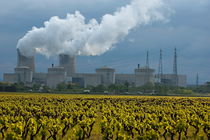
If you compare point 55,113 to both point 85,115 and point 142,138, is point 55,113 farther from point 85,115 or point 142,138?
point 142,138

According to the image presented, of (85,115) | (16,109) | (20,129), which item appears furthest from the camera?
(16,109)

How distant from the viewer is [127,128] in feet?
90.5

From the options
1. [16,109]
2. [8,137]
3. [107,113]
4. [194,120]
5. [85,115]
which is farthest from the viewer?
[16,109]

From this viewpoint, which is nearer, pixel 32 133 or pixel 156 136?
pixel 156 136

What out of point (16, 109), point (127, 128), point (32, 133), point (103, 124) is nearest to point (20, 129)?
point (32, 133)

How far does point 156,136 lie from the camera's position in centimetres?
2184

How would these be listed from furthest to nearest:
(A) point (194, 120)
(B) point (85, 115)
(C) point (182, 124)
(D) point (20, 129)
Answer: (B) point (85, 115) < (A) point (194, 120) < (C) point (182, 124) < (D) point (20, 129)

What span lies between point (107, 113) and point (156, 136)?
16.6m

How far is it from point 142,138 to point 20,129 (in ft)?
26.1

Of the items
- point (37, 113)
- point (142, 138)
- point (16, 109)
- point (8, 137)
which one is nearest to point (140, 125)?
point (142, 138)

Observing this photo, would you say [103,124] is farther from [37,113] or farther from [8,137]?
[37,113]

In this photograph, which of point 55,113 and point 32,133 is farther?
point 55,113

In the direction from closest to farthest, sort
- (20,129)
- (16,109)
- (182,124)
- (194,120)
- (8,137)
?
(8,137)
(20,129)
(182,124)
(194,120)
(16,109)

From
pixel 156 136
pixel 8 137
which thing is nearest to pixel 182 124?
pixel 156 136
